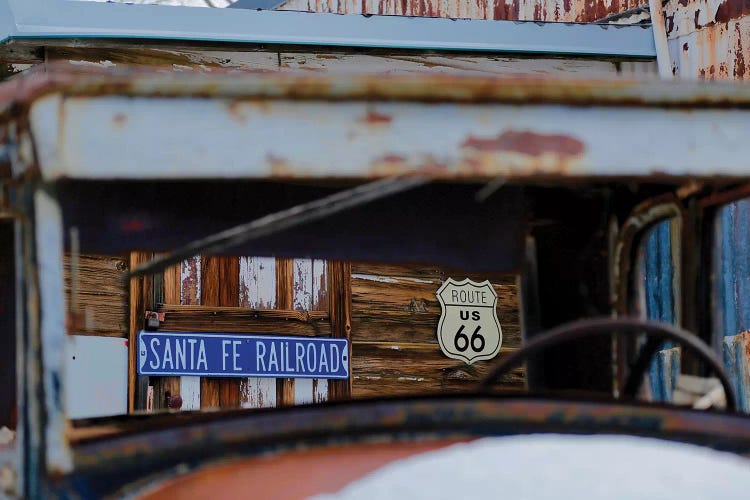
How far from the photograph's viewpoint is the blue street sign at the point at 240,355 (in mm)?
Result: 7195

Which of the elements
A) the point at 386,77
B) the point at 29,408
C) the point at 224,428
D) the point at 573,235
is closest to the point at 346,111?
the point at 386,77

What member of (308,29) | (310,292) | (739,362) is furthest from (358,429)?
(310,292)

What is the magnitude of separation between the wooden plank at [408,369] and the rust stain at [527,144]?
606 centimetres

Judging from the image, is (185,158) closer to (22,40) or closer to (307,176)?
(307,176)

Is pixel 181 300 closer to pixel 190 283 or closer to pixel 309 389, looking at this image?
pixel 190 283

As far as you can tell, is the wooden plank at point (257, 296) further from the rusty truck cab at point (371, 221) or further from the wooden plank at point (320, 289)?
the rusty truck cab at point (371, 221)

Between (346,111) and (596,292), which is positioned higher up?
(346,111)

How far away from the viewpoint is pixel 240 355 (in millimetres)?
7496

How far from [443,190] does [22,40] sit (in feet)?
10.7

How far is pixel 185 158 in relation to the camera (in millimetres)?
1925

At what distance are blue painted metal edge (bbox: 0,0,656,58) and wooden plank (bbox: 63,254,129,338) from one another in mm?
1816

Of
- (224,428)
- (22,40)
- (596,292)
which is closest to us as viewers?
(224,428)

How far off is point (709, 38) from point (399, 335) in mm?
2973

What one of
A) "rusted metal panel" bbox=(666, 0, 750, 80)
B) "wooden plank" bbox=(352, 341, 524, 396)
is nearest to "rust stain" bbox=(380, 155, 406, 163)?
"rusted metal panel" bbox=(666, 0, 750, 80)
